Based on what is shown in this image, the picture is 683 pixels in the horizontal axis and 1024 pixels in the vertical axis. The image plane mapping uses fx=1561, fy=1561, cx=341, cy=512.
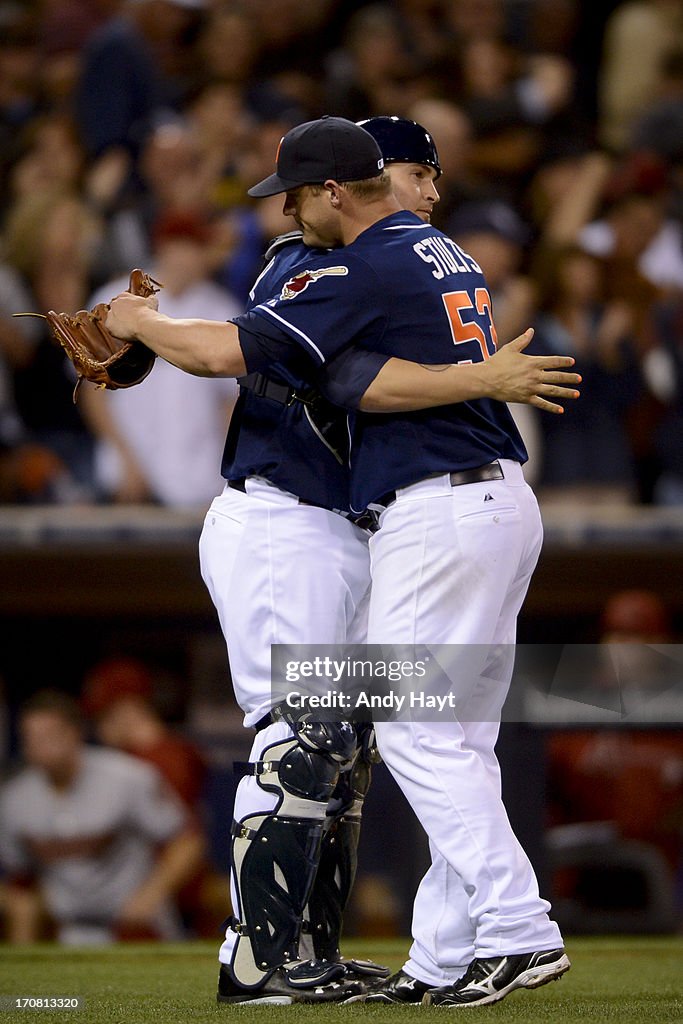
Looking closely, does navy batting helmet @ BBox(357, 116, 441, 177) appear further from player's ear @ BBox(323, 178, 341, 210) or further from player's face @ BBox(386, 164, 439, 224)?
player's ear @ BBox(323, 178, 341, 210)

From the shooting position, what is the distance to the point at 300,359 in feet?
11.0

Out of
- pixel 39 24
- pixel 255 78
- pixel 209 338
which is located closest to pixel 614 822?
pixel 209 338

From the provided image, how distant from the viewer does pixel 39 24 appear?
9.45 m

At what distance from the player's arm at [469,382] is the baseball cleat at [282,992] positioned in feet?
4.06

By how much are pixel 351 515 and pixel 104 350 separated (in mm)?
678

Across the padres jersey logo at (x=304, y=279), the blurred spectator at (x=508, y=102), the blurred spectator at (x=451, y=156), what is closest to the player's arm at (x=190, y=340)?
the padres jersey logo at (x=304, y=279)

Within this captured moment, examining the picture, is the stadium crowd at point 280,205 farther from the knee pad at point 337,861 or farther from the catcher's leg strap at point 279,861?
the catcher's leg strap at point 279,861

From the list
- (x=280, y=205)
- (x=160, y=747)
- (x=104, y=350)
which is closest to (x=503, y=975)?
(x=104, y=350)

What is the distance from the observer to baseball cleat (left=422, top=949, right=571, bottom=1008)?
3.19m

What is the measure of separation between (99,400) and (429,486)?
11.5 feet

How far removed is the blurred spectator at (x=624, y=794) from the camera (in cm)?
586

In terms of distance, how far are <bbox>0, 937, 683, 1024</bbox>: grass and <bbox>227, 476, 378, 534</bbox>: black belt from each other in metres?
1.05

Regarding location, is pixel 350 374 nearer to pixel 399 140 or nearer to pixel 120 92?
pixel 399 140

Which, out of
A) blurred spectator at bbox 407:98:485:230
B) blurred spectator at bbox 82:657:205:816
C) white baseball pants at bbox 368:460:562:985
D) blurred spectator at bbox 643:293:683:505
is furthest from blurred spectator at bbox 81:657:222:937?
white baseball pants at bbox 368:460:562:985
